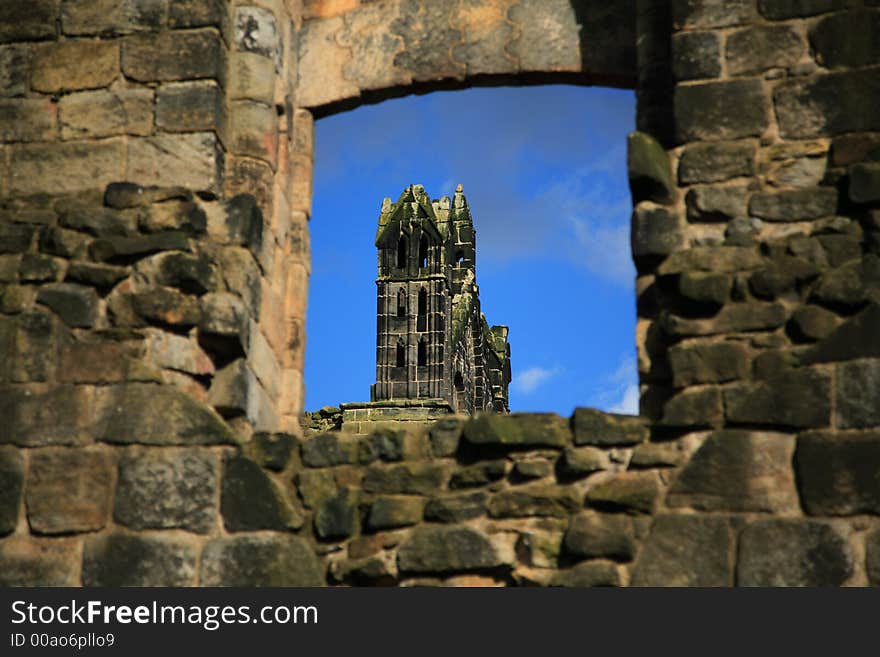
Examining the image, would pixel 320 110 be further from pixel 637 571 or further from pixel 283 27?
pixel 637 571

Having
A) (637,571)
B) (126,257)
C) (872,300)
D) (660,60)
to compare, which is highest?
(660,60)

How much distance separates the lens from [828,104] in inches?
220

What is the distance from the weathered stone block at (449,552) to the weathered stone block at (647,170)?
1.46m

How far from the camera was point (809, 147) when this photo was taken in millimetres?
5574

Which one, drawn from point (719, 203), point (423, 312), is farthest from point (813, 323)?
point (423, 312)

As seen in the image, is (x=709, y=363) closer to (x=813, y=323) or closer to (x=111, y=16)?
(x=813, y=323)

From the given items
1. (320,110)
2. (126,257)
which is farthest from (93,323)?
(320,110)

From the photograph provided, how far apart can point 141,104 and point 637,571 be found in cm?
280

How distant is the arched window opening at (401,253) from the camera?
42.9 m

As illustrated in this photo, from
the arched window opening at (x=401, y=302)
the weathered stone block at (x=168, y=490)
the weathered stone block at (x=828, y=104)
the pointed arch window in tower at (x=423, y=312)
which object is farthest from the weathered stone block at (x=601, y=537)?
the arched window opening at (x=401, y=302)

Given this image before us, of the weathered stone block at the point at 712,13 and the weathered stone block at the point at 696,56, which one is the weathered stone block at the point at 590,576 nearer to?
the weathered stone block at the point at 696,56

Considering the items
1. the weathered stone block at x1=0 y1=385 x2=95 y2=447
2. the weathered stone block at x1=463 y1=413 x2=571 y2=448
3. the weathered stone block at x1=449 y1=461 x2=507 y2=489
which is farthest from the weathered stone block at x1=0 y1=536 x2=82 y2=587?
the weathered stone block at x1=463 y1=413 x2=571 y2=448

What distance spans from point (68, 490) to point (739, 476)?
2.45 meters

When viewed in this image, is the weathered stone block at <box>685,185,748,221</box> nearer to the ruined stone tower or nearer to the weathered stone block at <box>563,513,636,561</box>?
the weathered stone block at <box>563,513,636,561</box>
